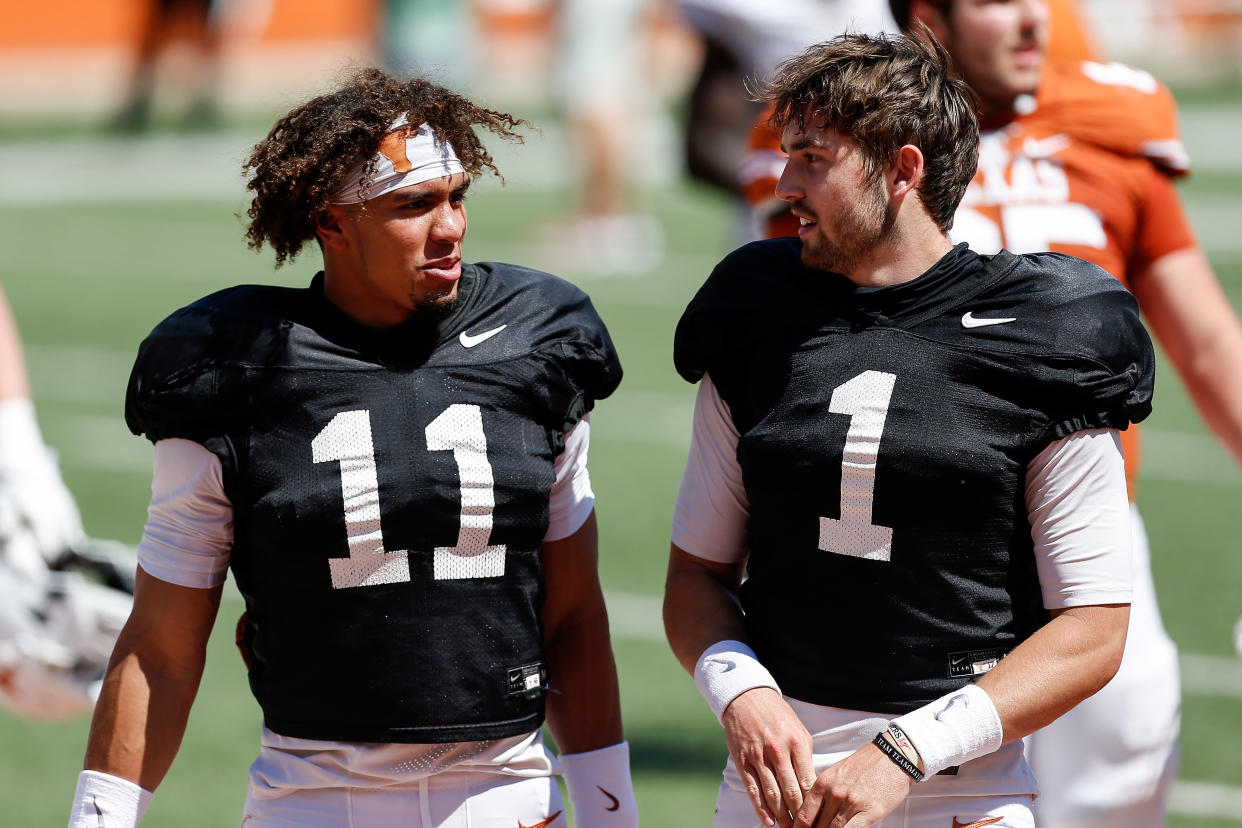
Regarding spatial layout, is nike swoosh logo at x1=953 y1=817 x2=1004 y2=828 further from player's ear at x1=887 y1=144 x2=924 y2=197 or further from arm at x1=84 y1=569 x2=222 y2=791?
arm at x1=84 y1=569 x2=222 y2=791

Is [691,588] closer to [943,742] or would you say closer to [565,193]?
[943,742]

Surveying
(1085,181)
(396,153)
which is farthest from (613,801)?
(1085,181)

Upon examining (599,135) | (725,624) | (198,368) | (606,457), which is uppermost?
(599,135)

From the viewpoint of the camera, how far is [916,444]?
8.86ft

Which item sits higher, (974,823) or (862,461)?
(862,461)

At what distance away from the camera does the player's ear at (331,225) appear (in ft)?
9.64

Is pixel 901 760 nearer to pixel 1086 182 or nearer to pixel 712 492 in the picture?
pixel 712 492

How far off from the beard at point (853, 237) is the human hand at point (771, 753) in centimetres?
67

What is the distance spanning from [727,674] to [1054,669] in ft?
1.58

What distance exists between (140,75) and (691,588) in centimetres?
2256

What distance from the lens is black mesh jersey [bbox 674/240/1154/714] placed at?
2.69 metres

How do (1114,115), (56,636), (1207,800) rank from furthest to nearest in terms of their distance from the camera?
1. (1207,800)
2. (1114,115)
3. (56,636)

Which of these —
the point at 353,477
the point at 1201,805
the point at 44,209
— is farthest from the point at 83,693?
the point at 44,209

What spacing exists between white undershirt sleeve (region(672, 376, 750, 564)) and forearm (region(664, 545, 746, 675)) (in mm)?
24
